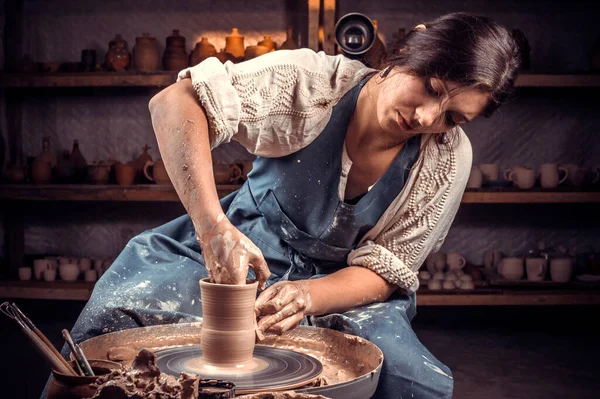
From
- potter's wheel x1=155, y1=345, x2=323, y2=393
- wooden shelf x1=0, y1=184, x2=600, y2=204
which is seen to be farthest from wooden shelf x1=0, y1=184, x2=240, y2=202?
potter's wheel x1=155, y1=345, x2=323, y2=393

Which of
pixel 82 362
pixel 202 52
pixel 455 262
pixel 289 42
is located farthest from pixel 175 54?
pixel 82 362

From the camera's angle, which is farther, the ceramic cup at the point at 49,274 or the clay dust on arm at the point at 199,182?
the ceramic cup at the point at 49,274

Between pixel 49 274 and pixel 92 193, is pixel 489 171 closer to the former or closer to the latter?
pixel 92 193

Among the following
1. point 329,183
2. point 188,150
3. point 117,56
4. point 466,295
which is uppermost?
point 117,56

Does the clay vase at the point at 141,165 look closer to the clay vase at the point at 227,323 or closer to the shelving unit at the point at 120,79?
the shelving unit at the point at 120,79

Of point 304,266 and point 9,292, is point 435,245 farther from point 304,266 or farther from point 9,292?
point 9,292

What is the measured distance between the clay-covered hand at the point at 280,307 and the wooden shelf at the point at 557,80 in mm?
2807

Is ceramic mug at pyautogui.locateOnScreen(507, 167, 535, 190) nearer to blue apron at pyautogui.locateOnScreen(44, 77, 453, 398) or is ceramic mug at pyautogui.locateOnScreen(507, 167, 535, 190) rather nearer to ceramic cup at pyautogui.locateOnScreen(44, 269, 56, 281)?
blue apron at pyautogui.locateOnScreen(44, 77, 453, 398)

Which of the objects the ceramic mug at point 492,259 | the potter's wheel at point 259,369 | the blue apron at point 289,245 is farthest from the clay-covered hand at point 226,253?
the ceramic mug at point 492,259

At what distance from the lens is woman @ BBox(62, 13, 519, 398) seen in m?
1.67

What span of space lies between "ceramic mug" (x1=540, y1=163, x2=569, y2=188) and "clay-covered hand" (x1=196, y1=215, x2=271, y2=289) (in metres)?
3.19

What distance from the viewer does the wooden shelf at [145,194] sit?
4125mm

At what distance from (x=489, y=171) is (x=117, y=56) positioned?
2.30m

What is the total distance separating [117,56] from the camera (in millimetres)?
4281
